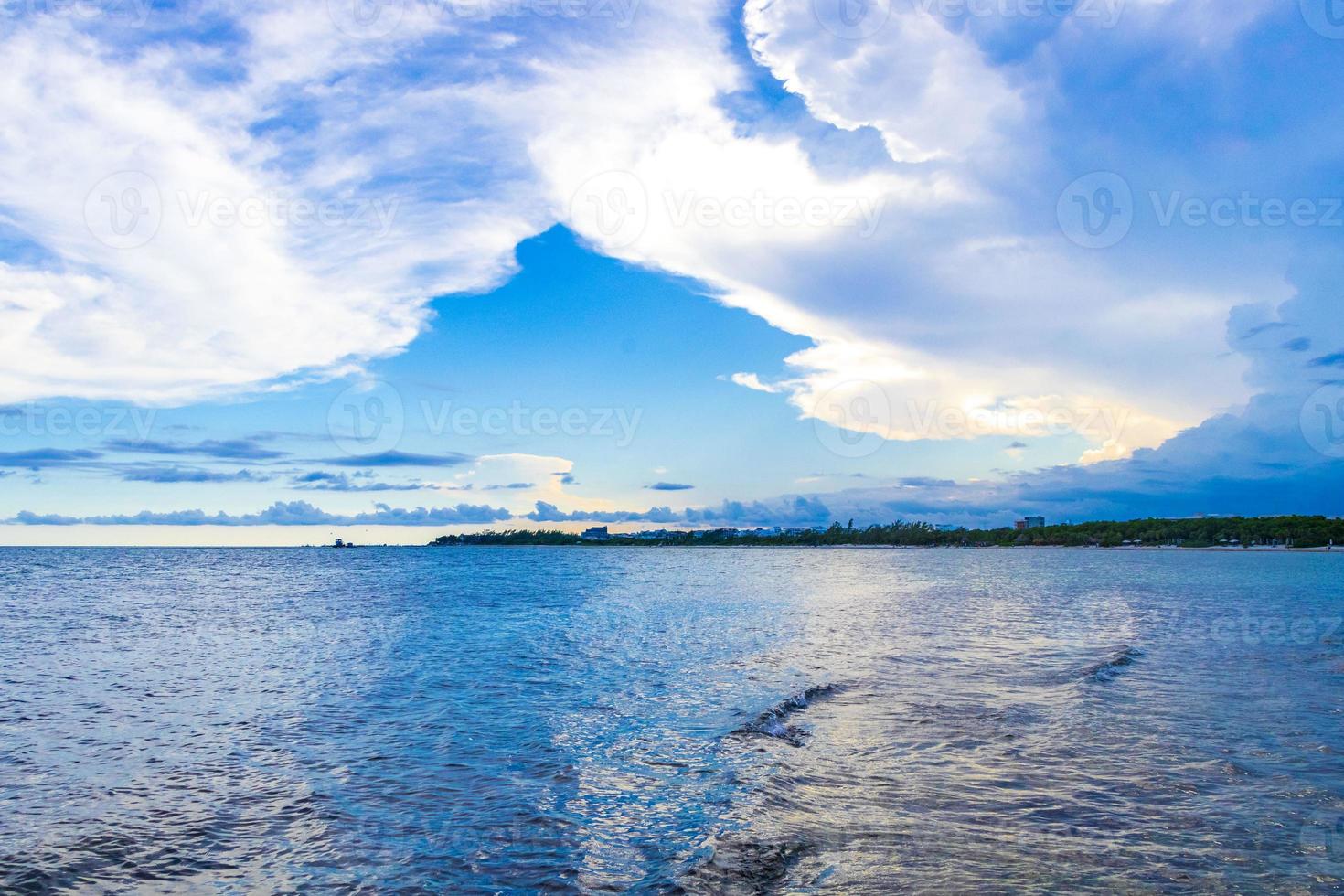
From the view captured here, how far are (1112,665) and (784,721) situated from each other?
1595cm

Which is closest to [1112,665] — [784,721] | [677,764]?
[784,721]

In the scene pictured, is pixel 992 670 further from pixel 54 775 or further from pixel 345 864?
pixel 54 775

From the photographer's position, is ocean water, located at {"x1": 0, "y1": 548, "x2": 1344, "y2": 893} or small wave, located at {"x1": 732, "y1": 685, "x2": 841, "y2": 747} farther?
small wave, located at {"x1": 732, "y1": 685, "x2": 841, "y2": 747}

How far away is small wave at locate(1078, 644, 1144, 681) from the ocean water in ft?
0.81

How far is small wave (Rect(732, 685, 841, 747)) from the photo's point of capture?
18.1m

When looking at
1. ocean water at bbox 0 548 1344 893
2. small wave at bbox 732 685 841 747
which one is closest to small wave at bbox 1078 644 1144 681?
ocean water at bbox 0 548 1344 893

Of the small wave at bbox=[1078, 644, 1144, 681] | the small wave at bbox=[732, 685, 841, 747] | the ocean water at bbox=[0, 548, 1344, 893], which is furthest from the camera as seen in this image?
Result: the small wave at bbox=[1078, 644, 1144, 681]

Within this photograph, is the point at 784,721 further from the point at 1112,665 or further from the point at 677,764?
the point at 1112,665

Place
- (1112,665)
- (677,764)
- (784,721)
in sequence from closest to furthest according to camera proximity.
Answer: (677,764)
(784,721)
(1112,665)

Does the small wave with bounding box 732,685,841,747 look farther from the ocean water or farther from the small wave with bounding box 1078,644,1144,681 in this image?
the small wave with bounding box 1078,644,1144,681

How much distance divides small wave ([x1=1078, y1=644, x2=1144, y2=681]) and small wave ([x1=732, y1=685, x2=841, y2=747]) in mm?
9464

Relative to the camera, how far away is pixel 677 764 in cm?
1591

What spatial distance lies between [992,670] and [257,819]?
905 inches

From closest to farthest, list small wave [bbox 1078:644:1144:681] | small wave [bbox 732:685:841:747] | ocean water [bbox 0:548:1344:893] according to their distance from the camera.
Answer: ocean water [bbox 0:548:1344:893]
small wave [bbox 732:685:841:747]
small wave [bbox 1078:644:1144:681]
